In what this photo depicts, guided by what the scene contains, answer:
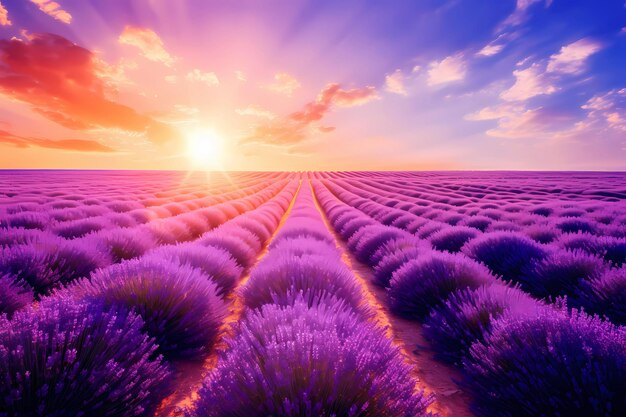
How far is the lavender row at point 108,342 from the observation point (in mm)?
1416

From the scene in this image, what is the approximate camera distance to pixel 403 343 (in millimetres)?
3174

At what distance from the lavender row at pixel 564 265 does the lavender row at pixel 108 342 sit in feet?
10.9

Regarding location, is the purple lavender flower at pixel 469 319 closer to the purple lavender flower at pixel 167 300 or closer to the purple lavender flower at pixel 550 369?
the purple lavender flower at pixel 550 369

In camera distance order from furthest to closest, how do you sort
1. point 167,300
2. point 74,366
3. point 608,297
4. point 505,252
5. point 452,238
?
point 452,238
point 505,252
point 608,297
point 167,300
point 74,366

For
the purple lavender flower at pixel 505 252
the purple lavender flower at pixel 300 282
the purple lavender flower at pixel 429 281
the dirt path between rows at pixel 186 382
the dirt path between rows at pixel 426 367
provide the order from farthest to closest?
the purple lavender flower at pixel 505 252, the purple lavender flower at pixel 429 281, the purple lavender flower at pixel 300 282, the dirt path between rows at pixel 426 367, the dirt path between rows at pixel 186 382

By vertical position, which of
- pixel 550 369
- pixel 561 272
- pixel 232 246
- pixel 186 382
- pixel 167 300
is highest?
pixel 550 369

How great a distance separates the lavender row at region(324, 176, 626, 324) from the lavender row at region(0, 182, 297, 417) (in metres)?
3.31

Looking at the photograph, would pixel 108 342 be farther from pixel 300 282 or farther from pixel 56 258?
pixel 56 258

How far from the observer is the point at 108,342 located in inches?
68.0

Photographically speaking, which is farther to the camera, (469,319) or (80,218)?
(80,218)

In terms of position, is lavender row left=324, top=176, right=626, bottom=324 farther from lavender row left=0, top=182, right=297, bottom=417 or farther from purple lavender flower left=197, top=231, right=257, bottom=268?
purple lavender flower left=197, top=231, right=257, bottom=268

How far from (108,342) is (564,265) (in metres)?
5.14

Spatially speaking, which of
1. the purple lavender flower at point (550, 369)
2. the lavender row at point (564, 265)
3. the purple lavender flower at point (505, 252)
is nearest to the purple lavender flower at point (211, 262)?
the purple lavender flower at point (550, 369)

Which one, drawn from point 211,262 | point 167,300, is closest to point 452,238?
point 211,262
